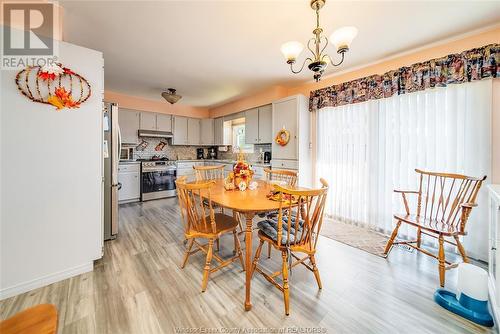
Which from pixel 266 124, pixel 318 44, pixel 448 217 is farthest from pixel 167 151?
pixel 448 217

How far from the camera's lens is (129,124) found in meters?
4.67

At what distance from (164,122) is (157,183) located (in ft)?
5.40

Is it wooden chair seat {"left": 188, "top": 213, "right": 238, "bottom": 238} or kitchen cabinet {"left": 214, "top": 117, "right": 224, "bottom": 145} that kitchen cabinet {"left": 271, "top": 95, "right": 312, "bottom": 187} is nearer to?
wooden chair seat {"left": 188, "top": 213, "right": 238, "bottom": 238}

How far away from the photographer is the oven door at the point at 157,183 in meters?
4.59

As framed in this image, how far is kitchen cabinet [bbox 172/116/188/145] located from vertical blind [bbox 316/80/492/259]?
12.2 ft

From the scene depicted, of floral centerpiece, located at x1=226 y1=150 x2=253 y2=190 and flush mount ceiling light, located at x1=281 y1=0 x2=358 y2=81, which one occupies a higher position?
flush mount ceiling light, located at x1=281 y1=0 x2=358 y2=81

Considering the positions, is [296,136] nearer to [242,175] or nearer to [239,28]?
[242,175]

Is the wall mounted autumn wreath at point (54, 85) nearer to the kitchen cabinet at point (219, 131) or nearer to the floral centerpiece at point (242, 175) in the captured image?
the floral centerpiece at point (242, 175)

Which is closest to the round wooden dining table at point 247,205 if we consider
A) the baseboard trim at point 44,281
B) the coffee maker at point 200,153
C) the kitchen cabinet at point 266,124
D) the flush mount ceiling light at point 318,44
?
the flush mount ceiling light at point 318,44

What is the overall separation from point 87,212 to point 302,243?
2006mm

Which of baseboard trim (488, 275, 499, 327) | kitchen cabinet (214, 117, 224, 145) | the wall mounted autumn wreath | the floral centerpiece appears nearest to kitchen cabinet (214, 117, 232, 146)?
kitchen cabinet (214, 117, 224, 145)

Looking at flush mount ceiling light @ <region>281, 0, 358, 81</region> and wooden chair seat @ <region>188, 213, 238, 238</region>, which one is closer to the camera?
flush mount ceiling light @ <region>281, 0, 358, 81</region>

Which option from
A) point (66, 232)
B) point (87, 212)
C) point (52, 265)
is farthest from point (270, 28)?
point (52, 265)

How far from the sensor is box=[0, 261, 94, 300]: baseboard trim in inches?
60.6
